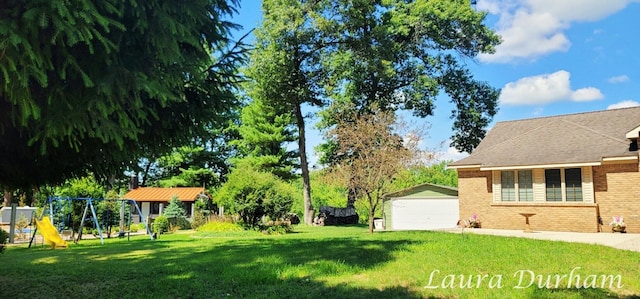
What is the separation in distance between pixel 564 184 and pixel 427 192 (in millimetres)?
8512

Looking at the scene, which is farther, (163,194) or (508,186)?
(163,194)

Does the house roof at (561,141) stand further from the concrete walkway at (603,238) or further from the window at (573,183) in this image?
the concrete walkway at (603,238)

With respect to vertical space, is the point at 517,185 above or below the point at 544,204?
above

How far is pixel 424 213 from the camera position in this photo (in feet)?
80.1

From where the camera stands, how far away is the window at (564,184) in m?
16.7

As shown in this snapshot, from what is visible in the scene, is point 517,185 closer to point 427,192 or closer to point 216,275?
point 427,192

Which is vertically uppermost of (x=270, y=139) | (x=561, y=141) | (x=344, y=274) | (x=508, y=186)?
(x=270, y=139)

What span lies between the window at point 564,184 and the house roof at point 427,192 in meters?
6.89

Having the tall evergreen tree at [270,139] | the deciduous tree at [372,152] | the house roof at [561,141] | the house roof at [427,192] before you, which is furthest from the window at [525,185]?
the tall evergreen tree at [270,139]

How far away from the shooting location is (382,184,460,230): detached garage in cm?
2392

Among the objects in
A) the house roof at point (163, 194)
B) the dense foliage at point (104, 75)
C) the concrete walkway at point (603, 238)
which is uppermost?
the dense foliage at point (104, 75)

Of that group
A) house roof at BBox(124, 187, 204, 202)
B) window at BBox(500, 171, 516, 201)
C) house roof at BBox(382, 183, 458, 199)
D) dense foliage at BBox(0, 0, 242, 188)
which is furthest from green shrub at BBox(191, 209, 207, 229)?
dense foliage at BBox(0, 0, 242, 188)

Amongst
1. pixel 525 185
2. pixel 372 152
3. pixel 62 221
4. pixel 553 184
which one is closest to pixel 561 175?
pixel 553 184

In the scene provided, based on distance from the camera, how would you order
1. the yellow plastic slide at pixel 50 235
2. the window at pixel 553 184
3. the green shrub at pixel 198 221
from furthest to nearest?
the green shrub at pixel 198 221 → the window at pixel 553 184 → the yellow plastic slide at pixel 50 235
